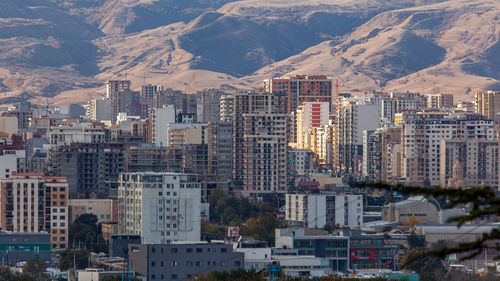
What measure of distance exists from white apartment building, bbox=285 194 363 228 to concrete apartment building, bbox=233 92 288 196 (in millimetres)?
18051

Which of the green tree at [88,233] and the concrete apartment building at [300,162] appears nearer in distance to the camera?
the green tree at [88,233]

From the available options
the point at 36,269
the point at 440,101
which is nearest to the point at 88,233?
the point at 36,269

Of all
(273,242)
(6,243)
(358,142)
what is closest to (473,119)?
(358,142)

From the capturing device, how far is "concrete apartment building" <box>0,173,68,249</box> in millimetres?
71188

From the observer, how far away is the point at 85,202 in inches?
3214

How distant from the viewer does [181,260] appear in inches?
2099

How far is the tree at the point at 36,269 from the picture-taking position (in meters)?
52.6

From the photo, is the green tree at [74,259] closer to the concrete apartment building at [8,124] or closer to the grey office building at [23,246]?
the grey office building at [23,246]

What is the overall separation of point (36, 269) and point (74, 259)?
299cm

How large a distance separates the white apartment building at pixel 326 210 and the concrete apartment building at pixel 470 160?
79.0ft

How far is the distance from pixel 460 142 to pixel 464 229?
4327 centimetres

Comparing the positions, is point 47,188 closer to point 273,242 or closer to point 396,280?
point 273,242

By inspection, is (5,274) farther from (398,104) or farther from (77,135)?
(398,104)

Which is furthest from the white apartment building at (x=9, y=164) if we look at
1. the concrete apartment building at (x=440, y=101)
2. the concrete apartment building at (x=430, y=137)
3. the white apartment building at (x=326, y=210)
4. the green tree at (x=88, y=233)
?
the concrete apartment building at (x=440, y=101)
